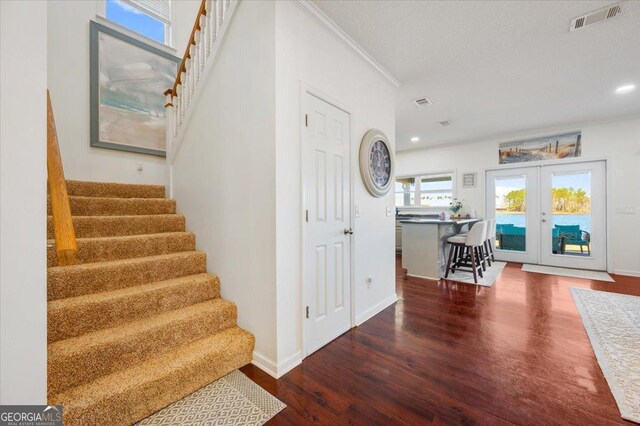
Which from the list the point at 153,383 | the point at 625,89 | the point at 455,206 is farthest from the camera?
the point at 455,206

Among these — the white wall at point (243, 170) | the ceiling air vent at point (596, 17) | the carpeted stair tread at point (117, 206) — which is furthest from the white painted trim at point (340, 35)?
the carpeted stair tread at point (117, 206)

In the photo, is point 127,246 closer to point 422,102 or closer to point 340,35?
point 340,35

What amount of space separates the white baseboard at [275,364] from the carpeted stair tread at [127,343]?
1.23ft

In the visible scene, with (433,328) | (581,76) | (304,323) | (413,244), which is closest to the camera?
(304,323)

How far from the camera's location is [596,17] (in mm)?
2191

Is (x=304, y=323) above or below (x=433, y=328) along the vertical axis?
above

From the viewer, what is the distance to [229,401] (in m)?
1.57

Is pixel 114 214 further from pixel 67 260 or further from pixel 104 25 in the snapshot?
pixel 104 25

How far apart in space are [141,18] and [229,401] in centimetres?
497

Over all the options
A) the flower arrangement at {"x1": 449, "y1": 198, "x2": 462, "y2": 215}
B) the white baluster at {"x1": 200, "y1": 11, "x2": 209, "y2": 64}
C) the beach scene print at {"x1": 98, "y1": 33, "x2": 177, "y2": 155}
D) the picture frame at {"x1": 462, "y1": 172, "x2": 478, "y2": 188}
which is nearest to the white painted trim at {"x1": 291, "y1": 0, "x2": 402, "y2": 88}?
the white baluster at {"x1": 200, "y1": 11, "x2": 209, "y2": 64}

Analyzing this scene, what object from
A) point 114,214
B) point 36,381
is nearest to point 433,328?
point 36,381

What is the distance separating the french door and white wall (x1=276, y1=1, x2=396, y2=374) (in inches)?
166

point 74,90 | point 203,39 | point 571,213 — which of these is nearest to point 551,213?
point 571,213

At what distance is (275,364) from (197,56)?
3.11m
